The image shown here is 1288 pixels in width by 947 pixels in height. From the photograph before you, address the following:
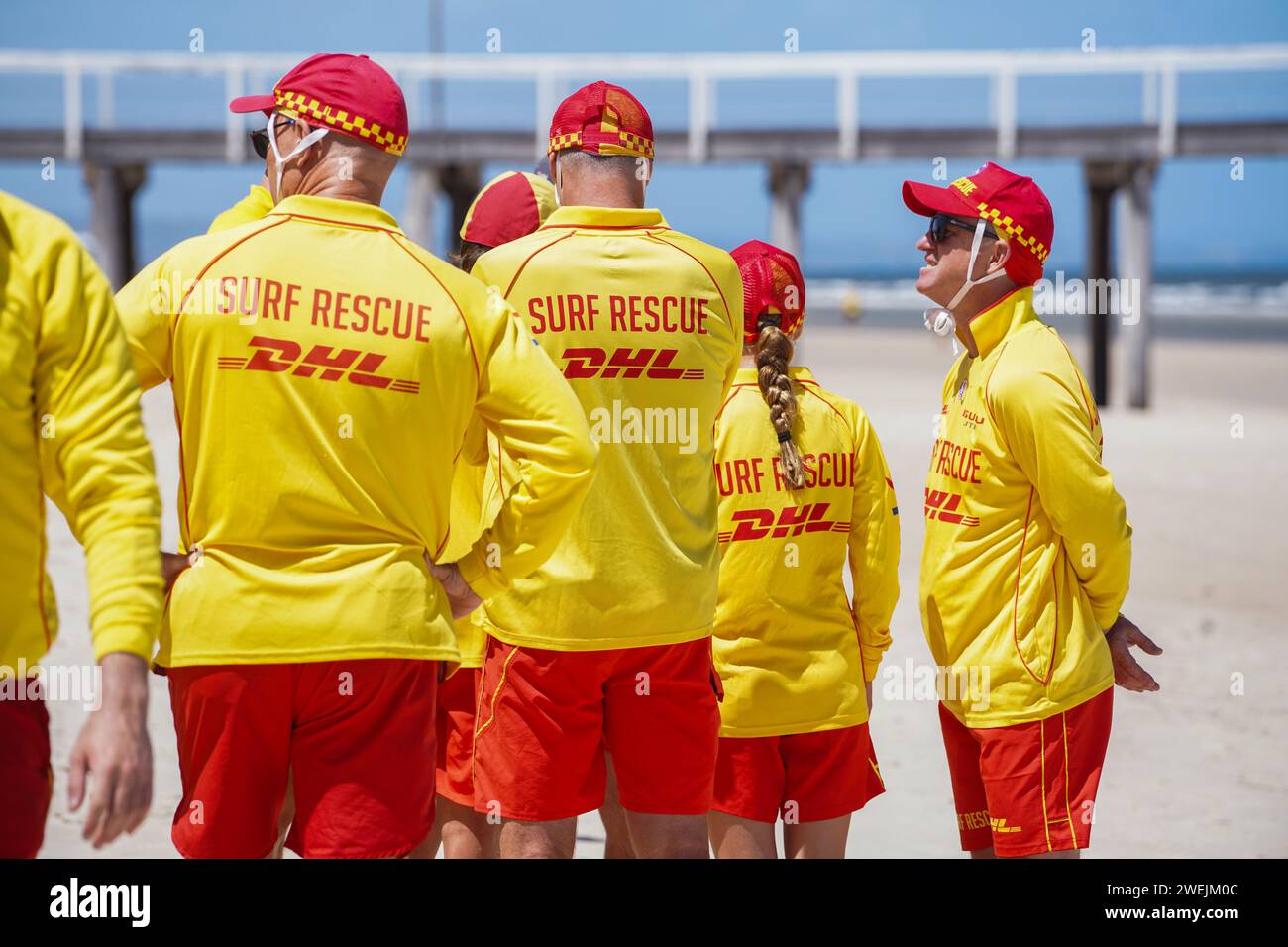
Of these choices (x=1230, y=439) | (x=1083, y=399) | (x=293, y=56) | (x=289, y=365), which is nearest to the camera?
(x=289, y=365)

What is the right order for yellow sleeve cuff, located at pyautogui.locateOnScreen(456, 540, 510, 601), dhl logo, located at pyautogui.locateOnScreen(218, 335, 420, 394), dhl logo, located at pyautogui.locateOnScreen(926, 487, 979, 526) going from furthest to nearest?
1. dhl logo, located at pyautogui.locateOnScreen(926, 487, 979, 526)
2. yellow sleeve cuff, located at pyautogui.locateOnScreen(456, 540, 510, 601)
3. dhl logo, located at pyautogui.locateOnScreen(218, 335, 420, 394)

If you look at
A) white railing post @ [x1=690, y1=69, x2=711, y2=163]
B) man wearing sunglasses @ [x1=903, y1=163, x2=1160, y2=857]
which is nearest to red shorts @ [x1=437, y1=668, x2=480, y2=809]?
man wearing sunglasses @ [x1=903, y1=163, x2=1160, y2=857]

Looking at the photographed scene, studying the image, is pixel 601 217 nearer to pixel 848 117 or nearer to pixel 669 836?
pixel 669 836

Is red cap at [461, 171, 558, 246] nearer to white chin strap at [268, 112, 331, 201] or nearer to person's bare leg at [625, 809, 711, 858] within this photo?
white chin strap at [268, 112, 331, 201]

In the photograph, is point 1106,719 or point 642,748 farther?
point 1106,719

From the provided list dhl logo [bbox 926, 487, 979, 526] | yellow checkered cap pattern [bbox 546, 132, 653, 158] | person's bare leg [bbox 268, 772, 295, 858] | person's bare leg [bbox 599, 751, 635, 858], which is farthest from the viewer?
person's bare leg [bbox 599, 751, 635, 858]

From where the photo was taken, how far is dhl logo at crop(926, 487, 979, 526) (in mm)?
3688

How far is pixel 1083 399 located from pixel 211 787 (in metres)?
2.12

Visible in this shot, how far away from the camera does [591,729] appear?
3.29m

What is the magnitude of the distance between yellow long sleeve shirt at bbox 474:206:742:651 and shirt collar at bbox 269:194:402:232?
0.52 metres

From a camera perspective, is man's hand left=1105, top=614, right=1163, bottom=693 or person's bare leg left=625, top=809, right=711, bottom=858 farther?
man's hand left=1105, top=614, right=1163, bottom=693
